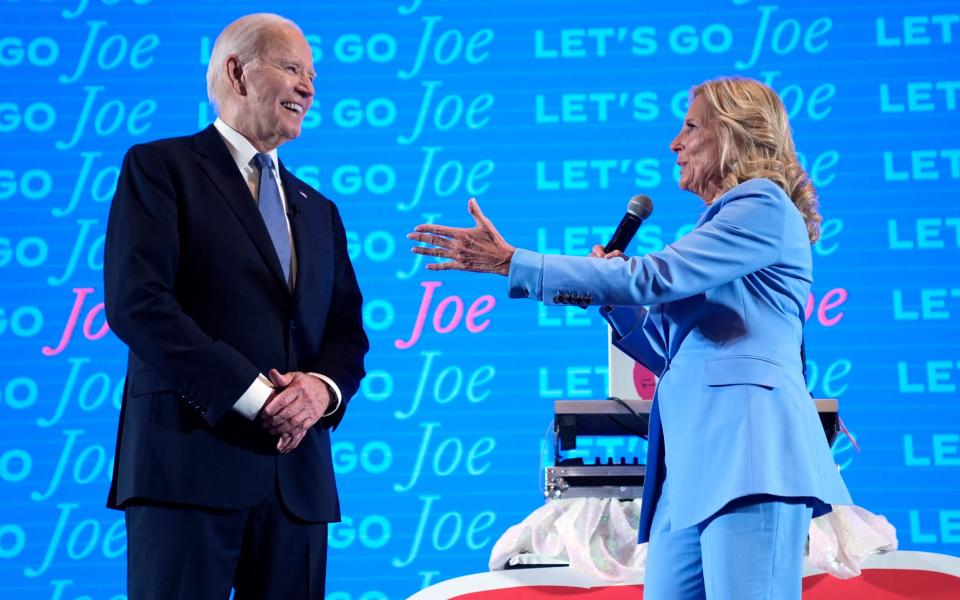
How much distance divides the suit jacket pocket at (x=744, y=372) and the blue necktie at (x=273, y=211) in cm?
81

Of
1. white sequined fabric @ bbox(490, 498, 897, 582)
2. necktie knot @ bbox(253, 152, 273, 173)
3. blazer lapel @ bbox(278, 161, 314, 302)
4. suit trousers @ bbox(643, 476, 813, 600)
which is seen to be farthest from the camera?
white sequined fabric @ bbox(490, 498, 897, 582)

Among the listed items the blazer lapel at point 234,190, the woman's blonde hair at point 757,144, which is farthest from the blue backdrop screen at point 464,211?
the woman's blonde hair at point 757,144

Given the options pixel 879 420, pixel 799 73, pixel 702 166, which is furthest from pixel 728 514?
pixel 799 73

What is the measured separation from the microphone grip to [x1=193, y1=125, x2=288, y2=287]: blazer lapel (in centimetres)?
64

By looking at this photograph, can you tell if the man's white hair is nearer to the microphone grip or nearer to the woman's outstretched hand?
the woman's outstretched hand

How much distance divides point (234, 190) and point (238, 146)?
0.15 meters

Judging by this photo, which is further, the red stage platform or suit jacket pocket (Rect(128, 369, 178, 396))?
the red stage platform

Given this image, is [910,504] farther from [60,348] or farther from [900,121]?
[60,348]

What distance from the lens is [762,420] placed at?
1.65m

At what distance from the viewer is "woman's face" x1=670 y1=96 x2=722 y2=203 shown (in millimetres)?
1924

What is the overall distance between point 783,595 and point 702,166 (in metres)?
0.78

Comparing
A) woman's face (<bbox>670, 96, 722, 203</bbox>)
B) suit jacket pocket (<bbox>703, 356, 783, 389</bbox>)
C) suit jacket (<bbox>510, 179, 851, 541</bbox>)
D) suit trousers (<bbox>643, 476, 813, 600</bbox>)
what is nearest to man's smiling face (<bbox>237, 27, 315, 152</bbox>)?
suit jacket (<bbox>510, 179, 851, 541</bbox>)

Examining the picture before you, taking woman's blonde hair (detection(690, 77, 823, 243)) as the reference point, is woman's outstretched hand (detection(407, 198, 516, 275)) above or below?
below

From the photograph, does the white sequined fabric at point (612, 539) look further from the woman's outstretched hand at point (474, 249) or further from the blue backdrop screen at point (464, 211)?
the blue backdrop screen at point (464, 211)
